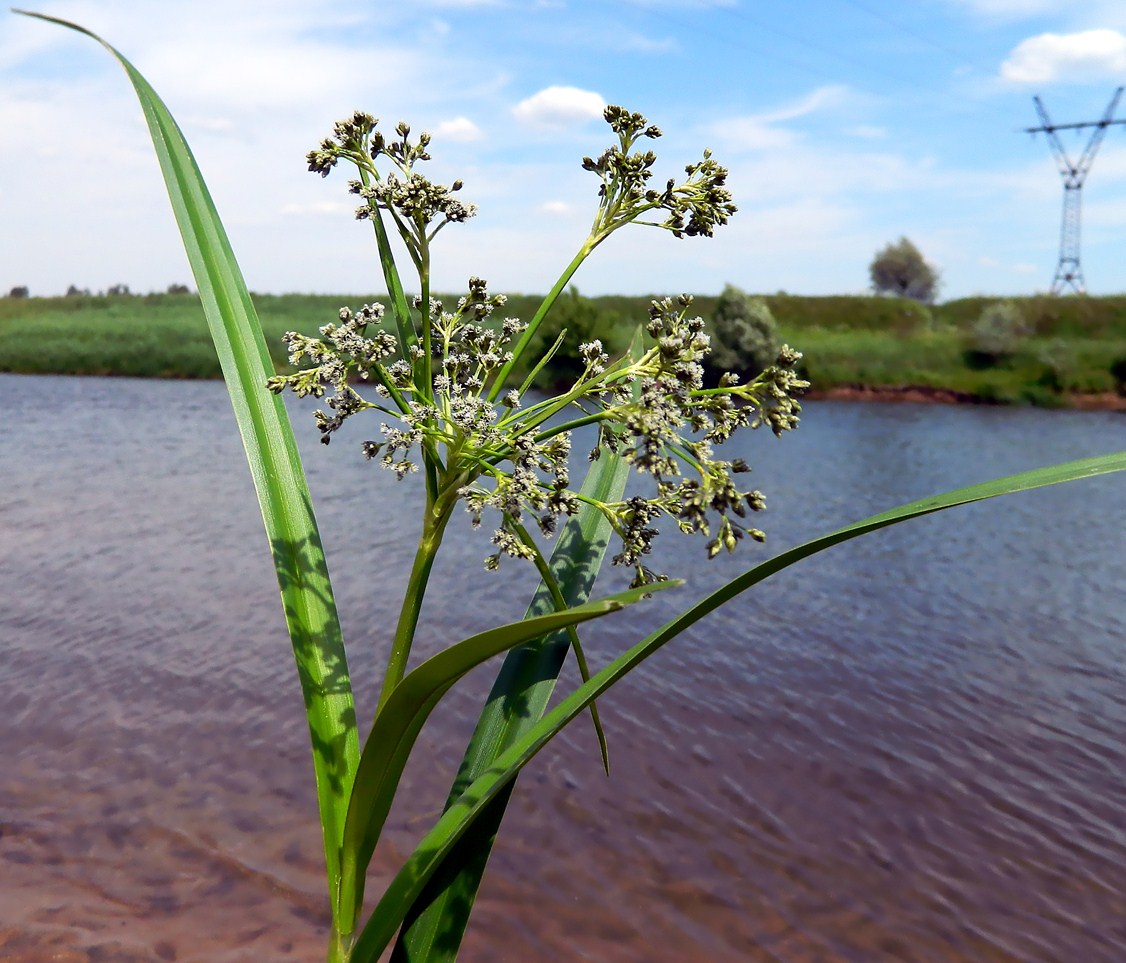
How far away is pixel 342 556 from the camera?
8727mm

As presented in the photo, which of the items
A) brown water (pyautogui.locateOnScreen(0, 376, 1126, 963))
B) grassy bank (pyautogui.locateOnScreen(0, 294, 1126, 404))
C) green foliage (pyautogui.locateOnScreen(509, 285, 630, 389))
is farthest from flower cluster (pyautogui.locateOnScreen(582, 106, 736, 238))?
grassy bank (pyautogui.locateOnScreen(0, 294, 1126, 404))

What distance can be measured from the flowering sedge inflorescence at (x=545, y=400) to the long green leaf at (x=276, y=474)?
0.30m

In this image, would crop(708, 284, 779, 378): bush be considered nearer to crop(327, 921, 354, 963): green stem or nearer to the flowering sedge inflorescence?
the flowering sedge inflorescence

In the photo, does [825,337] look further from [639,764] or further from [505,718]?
[505,718]

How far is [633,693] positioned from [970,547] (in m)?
6.58

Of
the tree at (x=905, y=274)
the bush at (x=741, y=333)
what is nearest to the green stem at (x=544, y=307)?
the bush at (x=741, y=333)

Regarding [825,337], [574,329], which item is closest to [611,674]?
[574,329]

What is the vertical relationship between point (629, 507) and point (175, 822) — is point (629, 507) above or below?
above

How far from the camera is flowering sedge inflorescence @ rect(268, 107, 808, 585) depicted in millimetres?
1403

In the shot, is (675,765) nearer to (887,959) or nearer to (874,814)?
(874,814)

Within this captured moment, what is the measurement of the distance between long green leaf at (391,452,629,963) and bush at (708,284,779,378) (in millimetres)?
30518

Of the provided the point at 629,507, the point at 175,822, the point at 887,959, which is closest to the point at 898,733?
the point at 887,959

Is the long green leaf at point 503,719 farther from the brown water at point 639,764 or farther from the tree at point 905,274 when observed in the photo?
the tree at point 905,274

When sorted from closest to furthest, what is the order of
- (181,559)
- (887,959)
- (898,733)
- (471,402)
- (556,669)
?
(471,402) < (556,669) < (887,959) < (898,733) < (181,559)
